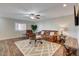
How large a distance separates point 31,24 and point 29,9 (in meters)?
0.23

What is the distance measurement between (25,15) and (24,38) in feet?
1.17

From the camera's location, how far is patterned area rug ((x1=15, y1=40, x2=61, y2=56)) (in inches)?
66.8

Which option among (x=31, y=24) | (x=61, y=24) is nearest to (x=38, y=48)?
(x=31, y=24)

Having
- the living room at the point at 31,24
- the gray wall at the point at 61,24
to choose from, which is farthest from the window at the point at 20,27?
the gray wall at the point at 61,24

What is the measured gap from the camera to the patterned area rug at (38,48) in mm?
1697

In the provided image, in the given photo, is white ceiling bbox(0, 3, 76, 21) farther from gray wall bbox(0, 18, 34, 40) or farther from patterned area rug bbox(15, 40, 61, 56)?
patterned area rug bbox(15, 40, 61, 56)

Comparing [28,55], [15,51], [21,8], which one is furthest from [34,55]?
[21,8]

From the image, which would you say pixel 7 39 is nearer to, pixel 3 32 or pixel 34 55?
pixel 3 32

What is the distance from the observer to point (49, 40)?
172 cm

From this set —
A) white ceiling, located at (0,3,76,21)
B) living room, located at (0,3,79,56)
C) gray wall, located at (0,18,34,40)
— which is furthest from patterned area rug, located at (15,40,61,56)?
white ceiling, located at (0,3,76,21)

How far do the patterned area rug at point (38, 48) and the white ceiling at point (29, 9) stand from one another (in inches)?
15.7

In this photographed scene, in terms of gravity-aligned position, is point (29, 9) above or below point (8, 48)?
above

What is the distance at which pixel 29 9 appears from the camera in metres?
1.69

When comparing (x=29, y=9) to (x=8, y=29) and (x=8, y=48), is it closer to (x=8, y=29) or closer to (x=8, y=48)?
(x=8, y=29)
